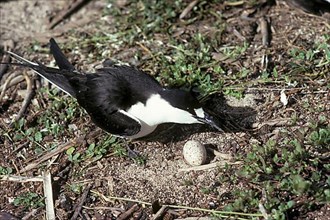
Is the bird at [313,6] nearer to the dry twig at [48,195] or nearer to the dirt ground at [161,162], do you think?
the dirt ground at [161,162]

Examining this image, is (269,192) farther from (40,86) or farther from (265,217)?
(40,86)

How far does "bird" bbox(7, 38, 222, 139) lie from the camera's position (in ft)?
15.3

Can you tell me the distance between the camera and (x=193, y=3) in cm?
619

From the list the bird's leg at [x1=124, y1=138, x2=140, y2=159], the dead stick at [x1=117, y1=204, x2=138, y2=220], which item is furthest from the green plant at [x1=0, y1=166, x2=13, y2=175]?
the dead stick at [x1=117, y1=204, x2=138, y2=220]

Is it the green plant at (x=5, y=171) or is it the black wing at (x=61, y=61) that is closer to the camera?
the green plant at (x=5, y=171)

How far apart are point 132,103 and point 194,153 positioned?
0.56 m

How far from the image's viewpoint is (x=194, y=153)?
15.5 ft

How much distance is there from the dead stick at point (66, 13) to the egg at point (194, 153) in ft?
7.56

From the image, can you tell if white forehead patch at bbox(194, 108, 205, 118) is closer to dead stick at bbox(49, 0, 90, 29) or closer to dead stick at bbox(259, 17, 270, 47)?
dead stick at bbox(259, 17, 270, 47)

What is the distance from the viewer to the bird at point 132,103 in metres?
4.67

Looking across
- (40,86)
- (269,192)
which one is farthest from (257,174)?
(40,86)

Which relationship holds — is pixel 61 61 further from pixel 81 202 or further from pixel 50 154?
pixel 81 202

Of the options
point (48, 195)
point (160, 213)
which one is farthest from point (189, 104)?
point (48, 195)

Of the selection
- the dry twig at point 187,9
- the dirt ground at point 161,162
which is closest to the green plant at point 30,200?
the dirt ground at point 161,162
